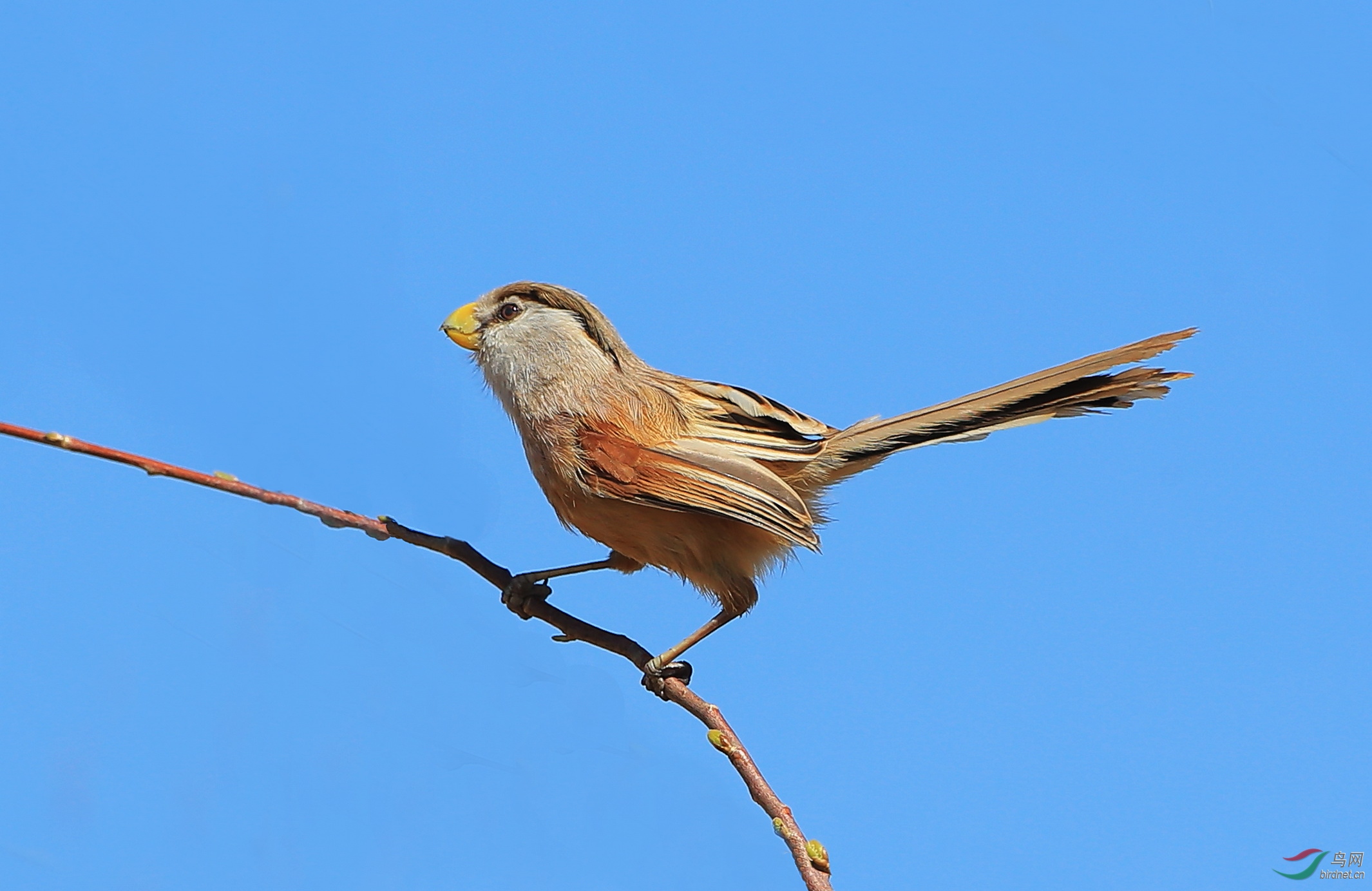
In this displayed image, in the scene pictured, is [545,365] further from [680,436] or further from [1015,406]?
[1015,406]

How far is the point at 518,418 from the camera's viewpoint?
16.2ft

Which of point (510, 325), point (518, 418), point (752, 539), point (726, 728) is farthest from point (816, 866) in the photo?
point (510, 325)

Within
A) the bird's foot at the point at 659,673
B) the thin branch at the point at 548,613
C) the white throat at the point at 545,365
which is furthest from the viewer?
the white throat at the point at 545,365

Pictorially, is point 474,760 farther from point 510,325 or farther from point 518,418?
point 510,325

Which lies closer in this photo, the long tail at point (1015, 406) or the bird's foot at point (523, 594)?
the long tail at point (1015, 406)

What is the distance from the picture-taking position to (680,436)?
15.9ft

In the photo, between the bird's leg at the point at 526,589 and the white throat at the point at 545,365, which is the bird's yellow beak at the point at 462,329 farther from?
the bird's leg at the point at 526,589

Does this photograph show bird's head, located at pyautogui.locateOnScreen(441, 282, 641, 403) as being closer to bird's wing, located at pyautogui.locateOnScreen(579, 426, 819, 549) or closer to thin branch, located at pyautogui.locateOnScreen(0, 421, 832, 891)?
bird's wing, located at pyautogui.locateOnScreen(579, 426, 819, 549)

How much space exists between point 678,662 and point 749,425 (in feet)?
3.58

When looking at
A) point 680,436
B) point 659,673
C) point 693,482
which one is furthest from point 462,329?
point 659,673

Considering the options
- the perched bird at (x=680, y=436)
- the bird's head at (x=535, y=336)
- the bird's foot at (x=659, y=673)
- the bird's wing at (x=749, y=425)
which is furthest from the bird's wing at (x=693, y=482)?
the bird's foot at (x=659, y=673)

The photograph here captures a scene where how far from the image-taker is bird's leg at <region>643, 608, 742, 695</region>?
14.6ft

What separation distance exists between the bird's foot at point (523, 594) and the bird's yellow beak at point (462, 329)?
1103 millimetres

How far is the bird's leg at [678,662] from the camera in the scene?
14.6 feet
